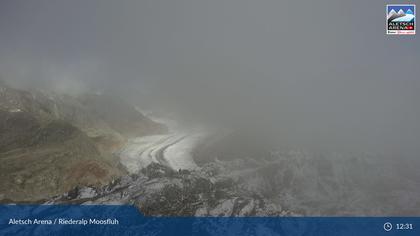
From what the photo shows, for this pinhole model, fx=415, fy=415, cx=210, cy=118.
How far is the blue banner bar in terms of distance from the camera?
184 feet

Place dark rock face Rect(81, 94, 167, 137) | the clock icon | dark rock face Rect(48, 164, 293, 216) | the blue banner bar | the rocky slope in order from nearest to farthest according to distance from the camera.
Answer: the blue banner bar → dark rock face Rect(48, 164, 293, 216) → the rocky slope → the clock icon → dark rock face Rect(81, 94, 167, 137)

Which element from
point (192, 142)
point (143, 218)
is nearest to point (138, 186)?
point (143, 218)

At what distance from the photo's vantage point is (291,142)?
120m

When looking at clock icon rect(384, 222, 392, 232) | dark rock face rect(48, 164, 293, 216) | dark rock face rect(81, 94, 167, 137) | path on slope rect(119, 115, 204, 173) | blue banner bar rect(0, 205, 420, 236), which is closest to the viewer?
blue banner bar rect(0, 205, 420, 236)

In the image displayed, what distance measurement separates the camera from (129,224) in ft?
191

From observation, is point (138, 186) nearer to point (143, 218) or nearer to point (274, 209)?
point (143, 218)

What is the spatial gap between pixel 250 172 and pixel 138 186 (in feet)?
88.7

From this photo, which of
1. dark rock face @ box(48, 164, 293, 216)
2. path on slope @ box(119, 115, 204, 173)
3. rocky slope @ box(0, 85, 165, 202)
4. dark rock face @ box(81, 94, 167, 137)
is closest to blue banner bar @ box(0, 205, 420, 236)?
dark rock face @ box(48, 164, 293, 216)

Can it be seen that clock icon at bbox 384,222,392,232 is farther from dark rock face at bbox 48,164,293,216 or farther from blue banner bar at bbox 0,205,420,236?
dark rock face at bbox 48,164,293,216

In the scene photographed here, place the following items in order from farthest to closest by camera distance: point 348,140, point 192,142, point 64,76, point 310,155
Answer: point 64,76 → point 348,140 → point 192,142 → point 310,155

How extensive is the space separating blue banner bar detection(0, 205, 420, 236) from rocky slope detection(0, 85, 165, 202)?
5.39 meters

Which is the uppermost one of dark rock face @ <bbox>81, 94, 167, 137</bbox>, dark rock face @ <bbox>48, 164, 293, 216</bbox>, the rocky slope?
dark rock face @ <bbox>81, 94, 167, 137</bbox>

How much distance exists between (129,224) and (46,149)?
1044 inches

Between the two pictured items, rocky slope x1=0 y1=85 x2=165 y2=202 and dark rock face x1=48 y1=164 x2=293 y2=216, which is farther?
rocky slope x1=0 y1=85 x2=165 y2=202
